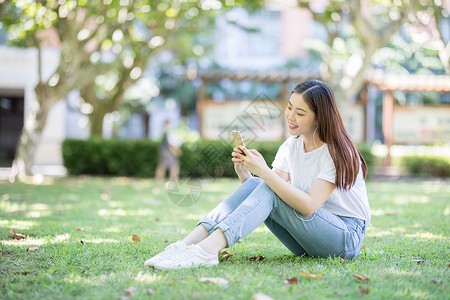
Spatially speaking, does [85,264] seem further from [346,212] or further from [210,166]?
[210,166]

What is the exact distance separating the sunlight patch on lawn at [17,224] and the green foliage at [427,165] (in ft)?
40.3

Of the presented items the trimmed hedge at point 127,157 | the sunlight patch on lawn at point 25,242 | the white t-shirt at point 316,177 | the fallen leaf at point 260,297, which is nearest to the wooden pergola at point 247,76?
the trimmed hedge at point 127,157

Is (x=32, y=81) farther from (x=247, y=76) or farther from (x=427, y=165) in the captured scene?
(x=427, y=165)

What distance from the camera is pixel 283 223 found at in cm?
310

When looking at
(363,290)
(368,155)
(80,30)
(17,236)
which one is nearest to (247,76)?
(368,155)

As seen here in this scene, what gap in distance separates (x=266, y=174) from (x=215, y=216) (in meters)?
0.42

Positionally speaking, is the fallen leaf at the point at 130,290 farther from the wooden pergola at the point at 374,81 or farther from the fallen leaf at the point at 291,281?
the wooden pergola at the point at 374,81

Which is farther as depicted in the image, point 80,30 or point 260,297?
point 80,30

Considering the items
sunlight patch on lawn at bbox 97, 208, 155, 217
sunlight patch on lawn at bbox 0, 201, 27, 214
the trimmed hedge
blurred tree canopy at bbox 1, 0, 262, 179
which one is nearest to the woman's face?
sunlight patch on lawn at bbox 97, 208, 155, 217

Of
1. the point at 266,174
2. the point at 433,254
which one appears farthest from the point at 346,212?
the point at 433,254

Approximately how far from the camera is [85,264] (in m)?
3.18

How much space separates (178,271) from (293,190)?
2.66 ft

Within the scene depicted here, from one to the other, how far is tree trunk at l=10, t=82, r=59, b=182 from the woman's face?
931 centimetres

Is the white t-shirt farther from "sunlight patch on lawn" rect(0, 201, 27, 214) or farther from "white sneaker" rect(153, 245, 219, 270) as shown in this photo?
"sunlight patch on lawn" rect(0, 201, 27, 214)
